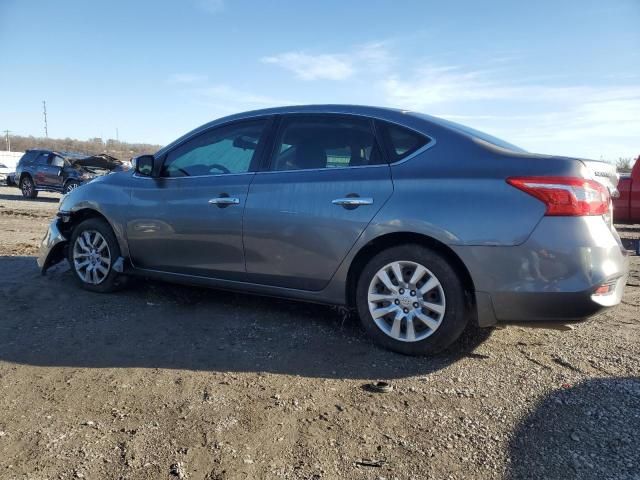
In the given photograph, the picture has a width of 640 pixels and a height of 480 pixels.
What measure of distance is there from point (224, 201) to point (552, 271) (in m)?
2.51

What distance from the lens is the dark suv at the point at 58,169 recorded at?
19.1 meters

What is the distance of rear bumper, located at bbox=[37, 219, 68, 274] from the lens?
536cm

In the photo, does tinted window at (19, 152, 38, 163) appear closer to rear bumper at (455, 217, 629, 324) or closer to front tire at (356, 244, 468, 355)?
front tire at (356, 244, 468, 355)

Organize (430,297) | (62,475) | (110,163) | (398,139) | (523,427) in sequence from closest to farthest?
(62,475) → (523,427) → (430,297) → (398,139) → (110,163)

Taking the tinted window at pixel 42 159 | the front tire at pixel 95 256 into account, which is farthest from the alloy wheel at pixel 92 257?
the tinted window at pixel 42 159

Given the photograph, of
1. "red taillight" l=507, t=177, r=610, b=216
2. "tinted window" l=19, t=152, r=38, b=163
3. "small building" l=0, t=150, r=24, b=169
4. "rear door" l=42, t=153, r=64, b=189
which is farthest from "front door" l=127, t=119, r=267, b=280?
"small building" l=0, t=150, r=24, b=169

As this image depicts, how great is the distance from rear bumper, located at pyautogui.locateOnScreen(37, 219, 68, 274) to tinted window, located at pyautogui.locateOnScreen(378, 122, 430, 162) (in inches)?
134

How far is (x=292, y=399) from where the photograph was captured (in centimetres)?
308

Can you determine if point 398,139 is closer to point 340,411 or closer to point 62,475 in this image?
point 340,411

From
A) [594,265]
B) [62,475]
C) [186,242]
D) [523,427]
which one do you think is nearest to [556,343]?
[594,265]

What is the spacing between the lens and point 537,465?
97.4 inches

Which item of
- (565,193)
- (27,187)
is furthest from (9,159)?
(565,193)

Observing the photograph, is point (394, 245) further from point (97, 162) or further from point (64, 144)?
point (64, 144)

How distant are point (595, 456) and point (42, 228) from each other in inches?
422
